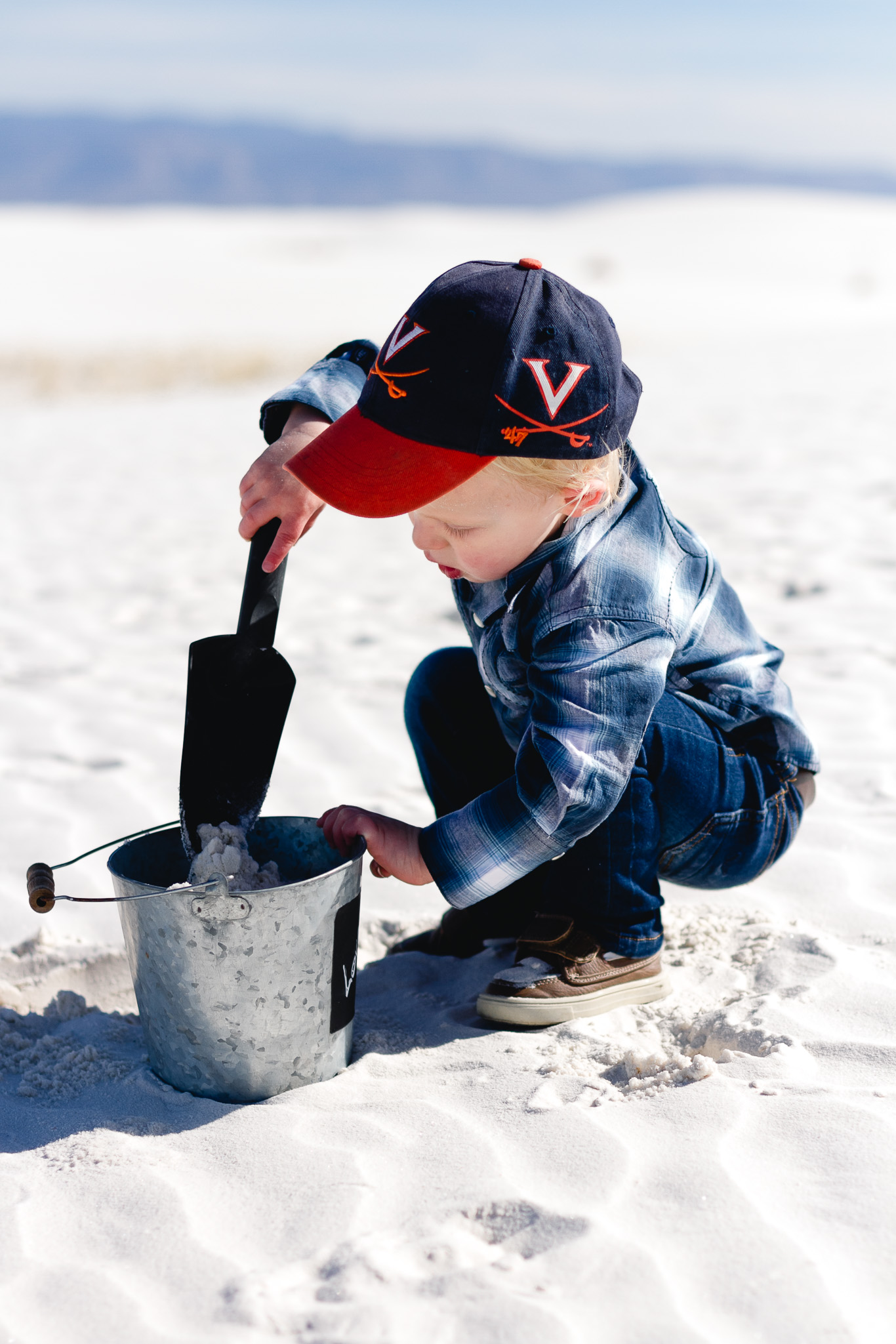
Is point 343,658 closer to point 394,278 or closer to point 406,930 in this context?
point 406,930

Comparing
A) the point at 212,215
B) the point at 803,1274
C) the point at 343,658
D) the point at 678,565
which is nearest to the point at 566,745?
the point at 678,565

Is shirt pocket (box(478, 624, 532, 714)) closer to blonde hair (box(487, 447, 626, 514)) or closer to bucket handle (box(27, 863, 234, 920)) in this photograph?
blonde hair (box(487, 447, 626, 514))

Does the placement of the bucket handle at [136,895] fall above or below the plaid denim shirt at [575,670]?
below

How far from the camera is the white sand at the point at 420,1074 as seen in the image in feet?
3.99

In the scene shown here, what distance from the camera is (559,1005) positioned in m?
1.79

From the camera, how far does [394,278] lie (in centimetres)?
2711

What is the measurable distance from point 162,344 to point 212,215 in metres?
→ 40.0

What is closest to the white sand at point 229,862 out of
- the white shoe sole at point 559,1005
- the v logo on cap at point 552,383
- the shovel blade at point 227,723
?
the shovel blade at point 227,723

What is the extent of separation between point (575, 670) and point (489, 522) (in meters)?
0.22

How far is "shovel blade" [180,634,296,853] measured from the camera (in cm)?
178

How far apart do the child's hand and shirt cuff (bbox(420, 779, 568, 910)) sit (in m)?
0.03

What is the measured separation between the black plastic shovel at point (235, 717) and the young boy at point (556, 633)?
108 millimetres

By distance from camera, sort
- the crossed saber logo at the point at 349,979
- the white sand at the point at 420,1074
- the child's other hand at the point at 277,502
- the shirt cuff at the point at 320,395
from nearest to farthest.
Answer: the white sand at the point at 420,1074
the crossed saber logo at the point at 349,979
the child's other hand at the point at 277,502
the shirt cuff at the point at 320,395

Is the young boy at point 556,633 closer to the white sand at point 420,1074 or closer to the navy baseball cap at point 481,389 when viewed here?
the navy baseball cap at point 481,389
